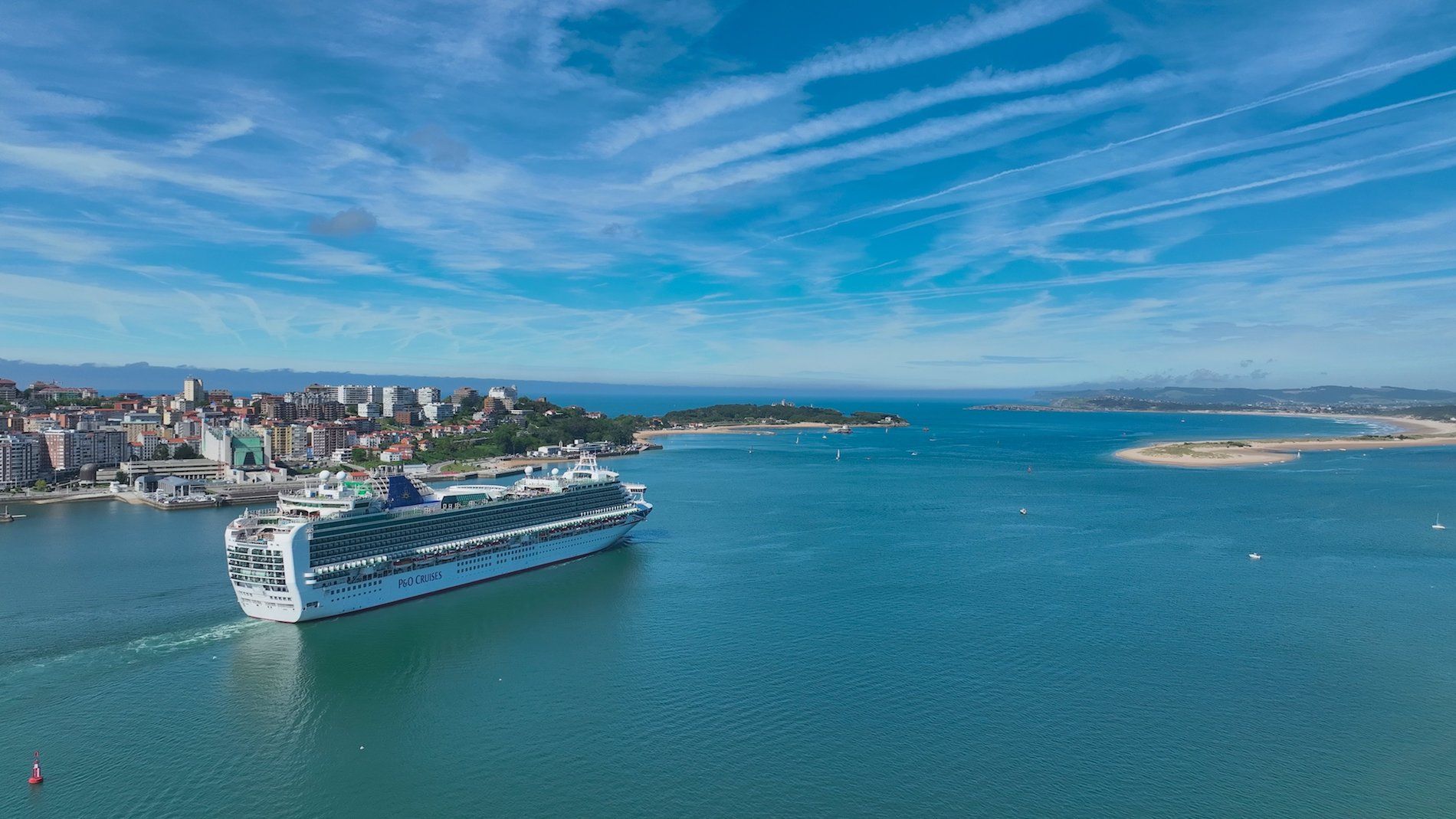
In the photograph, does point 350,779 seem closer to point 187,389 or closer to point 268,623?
point 268,623

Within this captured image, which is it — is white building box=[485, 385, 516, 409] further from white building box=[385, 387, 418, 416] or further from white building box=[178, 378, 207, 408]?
white building box=[178, 378, 207, 408]

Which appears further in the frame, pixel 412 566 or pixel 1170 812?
pixel 412 566

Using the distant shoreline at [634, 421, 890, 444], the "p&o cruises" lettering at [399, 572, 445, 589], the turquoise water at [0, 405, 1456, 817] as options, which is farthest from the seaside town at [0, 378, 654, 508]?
the "p&o cruises" lettering at [399, 572, 445, 589]

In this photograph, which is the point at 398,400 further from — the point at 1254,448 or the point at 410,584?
the point at 1254,448

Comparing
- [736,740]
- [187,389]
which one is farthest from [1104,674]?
[187,389]

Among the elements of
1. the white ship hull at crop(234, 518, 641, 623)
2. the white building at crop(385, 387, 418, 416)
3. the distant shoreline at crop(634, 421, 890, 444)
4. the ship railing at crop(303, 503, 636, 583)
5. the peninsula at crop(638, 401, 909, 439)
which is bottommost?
the white ship hull at crop(234, 518, 641, 623)

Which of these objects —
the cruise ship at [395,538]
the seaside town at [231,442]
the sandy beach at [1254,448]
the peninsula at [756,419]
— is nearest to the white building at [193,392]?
the seaside town at [231,442]
